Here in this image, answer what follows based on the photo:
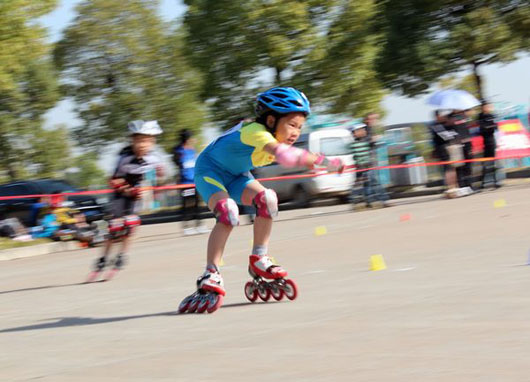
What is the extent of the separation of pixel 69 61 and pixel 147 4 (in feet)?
15.6

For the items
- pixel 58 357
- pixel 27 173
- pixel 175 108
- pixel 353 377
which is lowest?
pixel 27 173

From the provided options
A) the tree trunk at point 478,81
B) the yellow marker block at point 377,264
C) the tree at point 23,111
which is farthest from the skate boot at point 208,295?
the tree at point 23,111

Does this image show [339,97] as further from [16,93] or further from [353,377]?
[353,377]

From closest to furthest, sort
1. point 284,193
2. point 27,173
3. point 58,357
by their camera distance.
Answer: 1. point 58,357
2. point 284,193
3. point 27,173

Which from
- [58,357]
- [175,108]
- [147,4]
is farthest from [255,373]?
[147,4]

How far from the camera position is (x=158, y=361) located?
499cm

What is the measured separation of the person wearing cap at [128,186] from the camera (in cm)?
1048

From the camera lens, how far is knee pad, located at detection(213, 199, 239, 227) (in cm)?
694

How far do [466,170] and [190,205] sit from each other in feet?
19.9

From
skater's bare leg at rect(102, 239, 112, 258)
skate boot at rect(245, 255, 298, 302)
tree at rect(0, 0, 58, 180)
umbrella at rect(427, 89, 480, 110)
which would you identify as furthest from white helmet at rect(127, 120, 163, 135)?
tree at rect(0, 0, 58, 180)

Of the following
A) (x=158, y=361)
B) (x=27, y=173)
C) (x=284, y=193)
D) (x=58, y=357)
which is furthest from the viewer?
(x=27, y=173)

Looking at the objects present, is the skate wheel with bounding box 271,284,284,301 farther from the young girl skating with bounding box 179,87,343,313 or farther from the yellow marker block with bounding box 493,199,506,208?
the yellow marker block with bounding box 493,199,506,208

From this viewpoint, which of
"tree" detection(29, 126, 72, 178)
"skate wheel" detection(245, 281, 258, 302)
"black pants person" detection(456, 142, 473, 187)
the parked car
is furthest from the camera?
"tree" detection(29, 126, 72, 178)

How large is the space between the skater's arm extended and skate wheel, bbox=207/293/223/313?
1103mm
